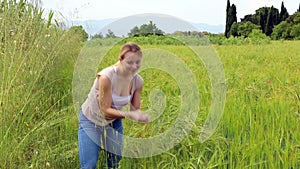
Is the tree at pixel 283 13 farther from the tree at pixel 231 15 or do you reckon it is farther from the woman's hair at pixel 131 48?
the woman's hair at pixel 131 48

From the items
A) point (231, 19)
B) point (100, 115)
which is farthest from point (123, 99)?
point (231, 19)

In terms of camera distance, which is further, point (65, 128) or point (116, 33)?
point (65, 128)

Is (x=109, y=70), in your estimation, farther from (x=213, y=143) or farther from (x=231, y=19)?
(x=231, y=19)

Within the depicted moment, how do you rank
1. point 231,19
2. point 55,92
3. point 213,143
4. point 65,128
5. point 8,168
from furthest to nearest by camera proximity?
point 231,19, point 55,92, point 65,128, point 213,143, point 8,168

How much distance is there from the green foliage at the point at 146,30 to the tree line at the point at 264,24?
24.9 m

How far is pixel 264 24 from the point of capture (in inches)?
1181

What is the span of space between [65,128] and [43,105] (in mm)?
419

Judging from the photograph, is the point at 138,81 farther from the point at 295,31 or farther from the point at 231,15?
the point at 231,15

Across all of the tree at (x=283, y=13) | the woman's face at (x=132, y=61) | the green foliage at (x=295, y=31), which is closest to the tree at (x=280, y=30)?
the green foliage at (x=295, y=31)

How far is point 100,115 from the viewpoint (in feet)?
7.04

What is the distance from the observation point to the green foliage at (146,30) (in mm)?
2117

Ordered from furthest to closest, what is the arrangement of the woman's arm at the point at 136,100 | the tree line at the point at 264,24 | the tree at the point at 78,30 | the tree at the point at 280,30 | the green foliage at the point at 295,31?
1. the tree at the point at 280,30
2. the tree line at the point at 264,24
3. the green foliage at the point at 295,31
4. the tree at the point at 78,30
5. the woman's arm at the point at 136,100

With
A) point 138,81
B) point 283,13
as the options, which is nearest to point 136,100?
point 138,81

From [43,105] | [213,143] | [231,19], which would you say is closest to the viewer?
[213,143]
